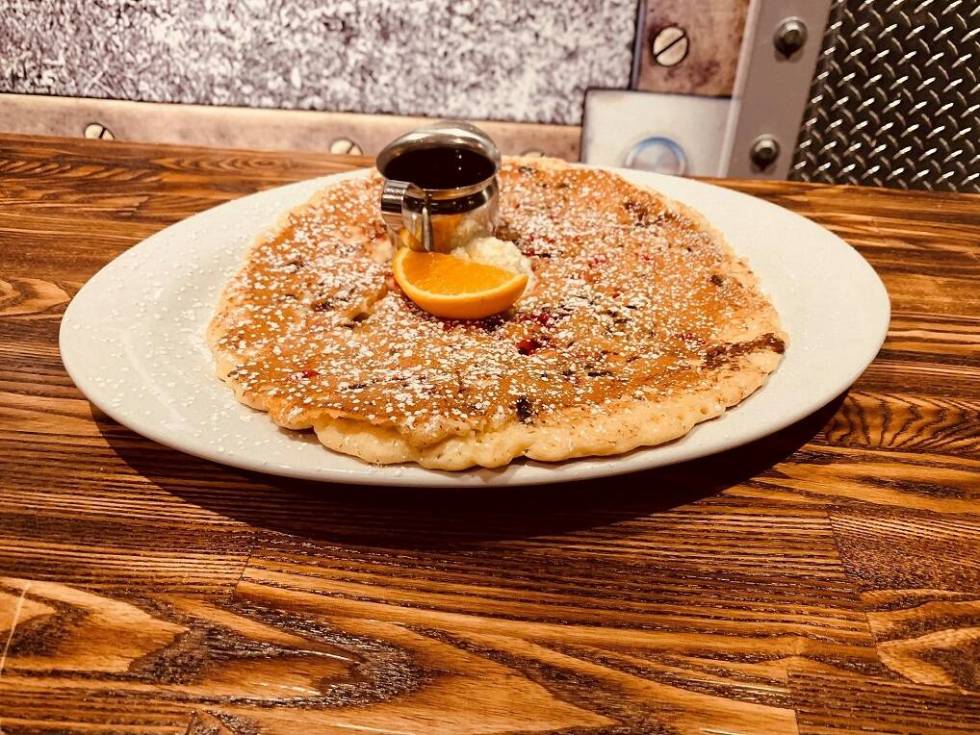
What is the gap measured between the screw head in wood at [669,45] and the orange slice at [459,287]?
132 centimetres

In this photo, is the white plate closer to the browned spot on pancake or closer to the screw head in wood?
the browned spot on pancake

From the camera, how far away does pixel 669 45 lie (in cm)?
214

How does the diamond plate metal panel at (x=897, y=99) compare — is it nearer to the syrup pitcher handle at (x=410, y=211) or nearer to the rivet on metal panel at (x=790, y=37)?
the rivet on metal panel at (x=790, y=37)

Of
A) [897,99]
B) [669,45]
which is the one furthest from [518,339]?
[897,99]

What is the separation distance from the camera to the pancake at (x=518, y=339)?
89 cm

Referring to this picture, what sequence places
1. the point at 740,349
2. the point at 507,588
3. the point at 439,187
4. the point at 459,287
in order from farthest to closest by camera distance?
the point at 439,187 < the point at 459,287 < the point at 740,349 < the point at 507,588

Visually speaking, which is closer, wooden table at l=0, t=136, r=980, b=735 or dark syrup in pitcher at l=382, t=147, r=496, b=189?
wooden table at l=0, t=136, r=980, b=735

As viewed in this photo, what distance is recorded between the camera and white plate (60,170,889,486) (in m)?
0.87

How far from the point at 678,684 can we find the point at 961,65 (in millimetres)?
2091

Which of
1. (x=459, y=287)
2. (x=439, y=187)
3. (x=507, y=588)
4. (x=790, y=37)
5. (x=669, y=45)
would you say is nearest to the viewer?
(x=507, y=588)

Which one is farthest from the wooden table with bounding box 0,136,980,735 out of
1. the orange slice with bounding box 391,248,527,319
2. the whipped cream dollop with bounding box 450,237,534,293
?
the whipped cream dollop with bounding box 450,237,534,293

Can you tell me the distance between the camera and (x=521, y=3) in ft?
7.06

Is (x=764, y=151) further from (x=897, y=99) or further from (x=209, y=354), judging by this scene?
(x=209, y=354)

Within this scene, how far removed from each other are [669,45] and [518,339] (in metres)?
1.47
